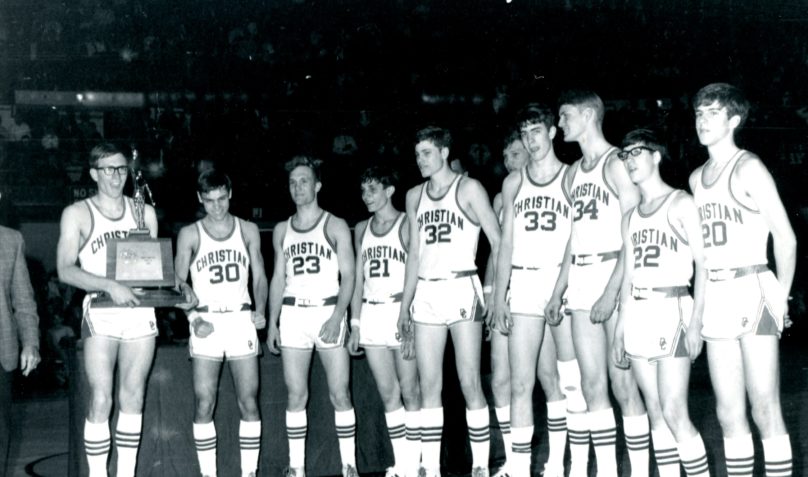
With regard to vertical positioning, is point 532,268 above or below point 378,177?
below

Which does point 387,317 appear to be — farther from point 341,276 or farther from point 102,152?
point 102,152

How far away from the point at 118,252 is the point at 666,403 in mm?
3099

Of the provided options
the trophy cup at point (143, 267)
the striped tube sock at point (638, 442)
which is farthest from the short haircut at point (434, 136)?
the striped tube sock at point (638, 442)

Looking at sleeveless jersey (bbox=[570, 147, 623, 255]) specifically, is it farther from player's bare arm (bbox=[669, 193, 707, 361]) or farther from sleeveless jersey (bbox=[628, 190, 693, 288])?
player's bare arm (bbox=[669, 193, 707, 361])

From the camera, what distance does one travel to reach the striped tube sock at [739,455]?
4250mm

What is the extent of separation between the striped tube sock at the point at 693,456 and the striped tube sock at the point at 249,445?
2668 millimetres

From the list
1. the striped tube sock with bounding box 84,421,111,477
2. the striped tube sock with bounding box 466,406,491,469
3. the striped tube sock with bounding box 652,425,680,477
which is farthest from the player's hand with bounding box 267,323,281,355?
the striped tube sock with bounding box 652,425,680,477

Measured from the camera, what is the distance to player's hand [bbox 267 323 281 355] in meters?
6.22

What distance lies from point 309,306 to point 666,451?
2443mm

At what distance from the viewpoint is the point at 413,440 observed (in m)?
5.93

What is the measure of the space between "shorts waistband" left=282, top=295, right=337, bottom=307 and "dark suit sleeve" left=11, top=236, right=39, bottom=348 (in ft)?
5.78

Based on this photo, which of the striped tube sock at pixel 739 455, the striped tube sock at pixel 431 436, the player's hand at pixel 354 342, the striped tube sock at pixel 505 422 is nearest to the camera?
the striped tube sock at pixel 739 455

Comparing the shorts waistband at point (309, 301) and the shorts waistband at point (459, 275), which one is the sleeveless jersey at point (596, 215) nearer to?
the shorts waistband at point (459, 275)

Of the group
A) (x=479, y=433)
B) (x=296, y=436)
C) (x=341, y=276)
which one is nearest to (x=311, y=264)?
(x=341, y=276)
